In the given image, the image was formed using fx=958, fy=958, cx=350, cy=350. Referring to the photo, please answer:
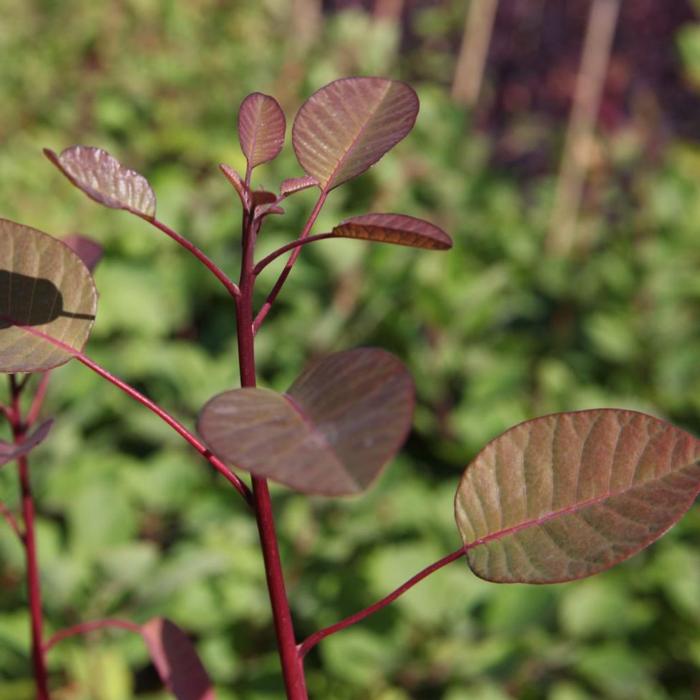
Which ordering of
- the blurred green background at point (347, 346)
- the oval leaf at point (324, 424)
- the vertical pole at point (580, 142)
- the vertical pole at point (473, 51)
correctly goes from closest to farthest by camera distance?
the oval leaf at point (324, 424) < the blurred green background at point (347, 346) < the vertical pole at point (580, 142) < the vertical pole at point (473, 51)

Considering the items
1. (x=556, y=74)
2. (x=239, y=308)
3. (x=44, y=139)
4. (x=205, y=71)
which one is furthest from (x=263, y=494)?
(x=556, y=74)

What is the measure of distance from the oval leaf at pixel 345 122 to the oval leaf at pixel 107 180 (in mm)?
75

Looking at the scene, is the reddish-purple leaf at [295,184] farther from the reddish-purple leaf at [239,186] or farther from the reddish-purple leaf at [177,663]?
the reddish-purple leaf at [177,663]

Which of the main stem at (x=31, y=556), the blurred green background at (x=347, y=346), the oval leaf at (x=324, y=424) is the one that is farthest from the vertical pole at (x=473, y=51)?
the oval leaf at (x=324, y=424)

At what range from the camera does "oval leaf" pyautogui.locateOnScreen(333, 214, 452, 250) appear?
1.14 feet

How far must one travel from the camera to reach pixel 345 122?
0.43 m

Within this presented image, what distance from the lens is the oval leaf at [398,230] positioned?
35 cm

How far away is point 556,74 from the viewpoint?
11.9ft

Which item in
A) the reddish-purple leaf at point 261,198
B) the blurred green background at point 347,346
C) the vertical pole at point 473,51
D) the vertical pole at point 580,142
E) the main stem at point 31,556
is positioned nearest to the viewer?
the reddish-purple leaf at point 261,198

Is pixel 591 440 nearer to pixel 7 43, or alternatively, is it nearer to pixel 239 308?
pixel 239 308

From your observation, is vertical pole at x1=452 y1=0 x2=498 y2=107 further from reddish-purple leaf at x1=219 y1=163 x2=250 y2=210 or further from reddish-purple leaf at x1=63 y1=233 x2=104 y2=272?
reddish-purple leaf at x1=219 y1=163 x2=250 y2=210

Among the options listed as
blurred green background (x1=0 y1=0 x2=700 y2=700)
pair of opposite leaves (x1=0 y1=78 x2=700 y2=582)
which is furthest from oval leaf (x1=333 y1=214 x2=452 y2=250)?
blurred green background (x1=0 y1=0 x2=700 y2=700)

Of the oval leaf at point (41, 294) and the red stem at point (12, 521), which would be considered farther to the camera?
the red stem at point (12, 521)

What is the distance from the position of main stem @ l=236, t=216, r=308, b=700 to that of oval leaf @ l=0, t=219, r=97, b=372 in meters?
0.08
